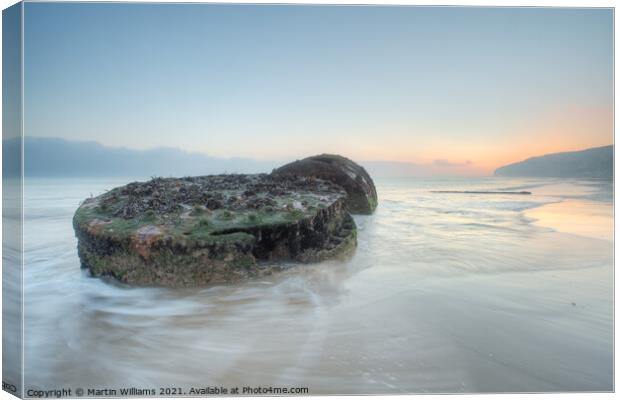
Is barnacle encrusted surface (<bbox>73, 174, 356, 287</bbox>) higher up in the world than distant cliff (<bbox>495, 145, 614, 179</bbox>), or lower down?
lower down

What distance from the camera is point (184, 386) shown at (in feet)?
8.72

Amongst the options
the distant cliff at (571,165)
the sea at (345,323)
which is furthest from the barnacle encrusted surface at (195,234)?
the distant cliff at (571,165)

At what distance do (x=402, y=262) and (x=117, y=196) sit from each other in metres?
3.56

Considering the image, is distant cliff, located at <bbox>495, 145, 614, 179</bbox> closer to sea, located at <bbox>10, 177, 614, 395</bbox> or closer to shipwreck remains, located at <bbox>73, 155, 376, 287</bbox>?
sea, located at <bbox>10, 177, 614, 395</bbox>

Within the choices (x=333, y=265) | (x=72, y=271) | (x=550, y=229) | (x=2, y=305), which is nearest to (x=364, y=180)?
(x=550, y=229)

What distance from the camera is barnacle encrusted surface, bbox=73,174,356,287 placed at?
346 centimetres

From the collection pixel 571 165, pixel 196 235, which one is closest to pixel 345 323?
pixel 196 235

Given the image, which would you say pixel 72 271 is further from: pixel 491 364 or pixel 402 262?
pixel 491 364

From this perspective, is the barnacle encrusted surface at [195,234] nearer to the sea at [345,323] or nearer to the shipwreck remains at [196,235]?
the shipwreck remains at [196,235]

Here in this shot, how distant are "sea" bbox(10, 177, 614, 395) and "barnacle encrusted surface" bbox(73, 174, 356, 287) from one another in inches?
6.1

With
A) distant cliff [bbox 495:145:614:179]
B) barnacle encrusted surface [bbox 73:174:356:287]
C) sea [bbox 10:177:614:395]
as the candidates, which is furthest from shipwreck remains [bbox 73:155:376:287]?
distant cliff [bbox 495:145:614:179]

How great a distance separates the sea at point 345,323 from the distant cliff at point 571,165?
190mm

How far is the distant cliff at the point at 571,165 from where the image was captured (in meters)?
3.50

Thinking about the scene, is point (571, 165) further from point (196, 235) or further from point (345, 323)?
point (196, 235)
